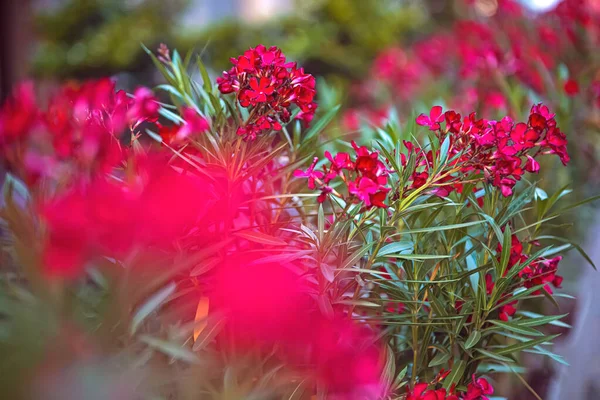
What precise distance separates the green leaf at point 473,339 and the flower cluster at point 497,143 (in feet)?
0.62

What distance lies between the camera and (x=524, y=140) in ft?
2.37

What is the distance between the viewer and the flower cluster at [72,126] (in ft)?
2.07

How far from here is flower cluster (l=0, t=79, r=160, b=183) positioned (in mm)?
632

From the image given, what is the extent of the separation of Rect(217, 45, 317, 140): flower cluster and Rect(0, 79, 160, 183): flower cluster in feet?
0.44

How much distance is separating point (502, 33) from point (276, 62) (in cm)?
185

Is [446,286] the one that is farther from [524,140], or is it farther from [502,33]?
[502,33]

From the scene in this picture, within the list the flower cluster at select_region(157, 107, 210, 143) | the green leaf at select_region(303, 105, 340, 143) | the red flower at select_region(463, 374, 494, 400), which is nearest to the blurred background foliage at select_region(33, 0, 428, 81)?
the green leaf at select_region(303, 105, 340, 143)

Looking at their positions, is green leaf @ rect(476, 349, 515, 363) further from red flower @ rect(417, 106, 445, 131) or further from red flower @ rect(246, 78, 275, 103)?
red flower @ rect(246, 78, 275, 103)

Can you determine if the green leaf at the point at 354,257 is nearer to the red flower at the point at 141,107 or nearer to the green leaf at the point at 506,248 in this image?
the green leaf at the point at 506,248

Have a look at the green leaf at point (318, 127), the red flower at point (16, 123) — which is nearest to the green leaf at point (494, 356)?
the green leaf at point (318, 127)

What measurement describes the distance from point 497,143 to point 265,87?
0.30 metres

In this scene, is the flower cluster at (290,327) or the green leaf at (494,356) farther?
the green leaf at (494,356)

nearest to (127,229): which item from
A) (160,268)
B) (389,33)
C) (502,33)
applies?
(160,268)

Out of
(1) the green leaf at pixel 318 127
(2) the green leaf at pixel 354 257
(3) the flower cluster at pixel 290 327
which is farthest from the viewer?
(1) the green leaf at pixel 318 127
